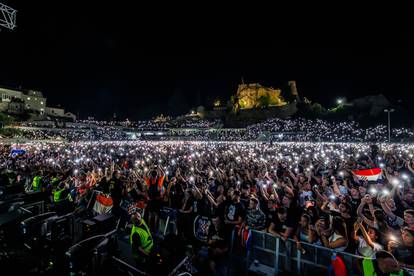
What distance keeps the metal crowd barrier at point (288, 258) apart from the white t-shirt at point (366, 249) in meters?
0.31

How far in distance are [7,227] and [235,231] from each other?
20.7ft

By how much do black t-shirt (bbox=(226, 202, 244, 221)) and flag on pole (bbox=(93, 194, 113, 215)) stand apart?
396cm

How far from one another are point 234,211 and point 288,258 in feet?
5.05

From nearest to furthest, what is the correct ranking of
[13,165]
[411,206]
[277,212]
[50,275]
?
[50,275]
[277,212]
[411,206]
[13,165]

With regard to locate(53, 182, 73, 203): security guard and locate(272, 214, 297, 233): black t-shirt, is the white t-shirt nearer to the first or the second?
locate(272, 214, 297, 233): black t-shirt

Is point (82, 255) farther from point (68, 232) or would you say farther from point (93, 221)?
point (68, 232)

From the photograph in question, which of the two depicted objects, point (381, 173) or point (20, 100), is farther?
point (20, 100)

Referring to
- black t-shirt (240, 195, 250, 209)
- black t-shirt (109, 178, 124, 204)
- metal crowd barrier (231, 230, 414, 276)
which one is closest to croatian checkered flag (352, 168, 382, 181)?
black t-shirt (240, 195, 250, 209)

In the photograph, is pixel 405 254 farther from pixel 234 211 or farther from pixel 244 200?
pixel 244 200

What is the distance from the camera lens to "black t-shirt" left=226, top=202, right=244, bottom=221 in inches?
216

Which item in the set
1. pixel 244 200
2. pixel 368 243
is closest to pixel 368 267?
pixel 368 243

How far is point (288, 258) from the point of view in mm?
4527

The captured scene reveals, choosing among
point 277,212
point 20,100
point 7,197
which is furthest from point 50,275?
point 20,100

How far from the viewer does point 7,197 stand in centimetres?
838
